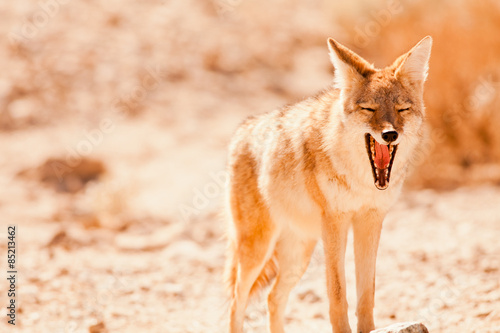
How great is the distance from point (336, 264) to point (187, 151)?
7.13 metres

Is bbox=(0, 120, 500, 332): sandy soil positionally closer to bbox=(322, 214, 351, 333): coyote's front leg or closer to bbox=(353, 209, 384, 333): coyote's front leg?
bbox=(353, 209, 384, 333): coyote's front leg

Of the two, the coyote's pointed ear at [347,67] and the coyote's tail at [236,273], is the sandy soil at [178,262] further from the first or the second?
the coyote's pointed ear at [347,67]

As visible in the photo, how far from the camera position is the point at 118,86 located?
12.4 metres

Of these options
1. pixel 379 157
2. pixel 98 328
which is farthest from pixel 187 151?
pixel 379 157

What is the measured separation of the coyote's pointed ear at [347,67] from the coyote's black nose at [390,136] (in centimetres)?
56

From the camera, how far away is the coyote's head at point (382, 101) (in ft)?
11.9

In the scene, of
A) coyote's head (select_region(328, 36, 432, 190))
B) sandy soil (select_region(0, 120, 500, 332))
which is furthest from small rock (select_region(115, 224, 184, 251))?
coyote's head (select_region(328, 36, 432, 190))

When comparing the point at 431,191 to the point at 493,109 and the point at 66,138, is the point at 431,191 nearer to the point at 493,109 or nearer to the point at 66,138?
the point at 493,109

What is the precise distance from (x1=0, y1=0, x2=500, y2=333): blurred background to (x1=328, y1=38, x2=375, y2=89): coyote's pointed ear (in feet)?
6.42

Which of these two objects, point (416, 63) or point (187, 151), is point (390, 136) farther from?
point (187, 151)

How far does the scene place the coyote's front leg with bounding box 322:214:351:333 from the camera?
3.97m

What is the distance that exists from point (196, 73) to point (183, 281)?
25.0ft

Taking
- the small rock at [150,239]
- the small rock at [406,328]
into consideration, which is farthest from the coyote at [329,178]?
the small rock at [150,239]

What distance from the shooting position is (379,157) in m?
3.72
